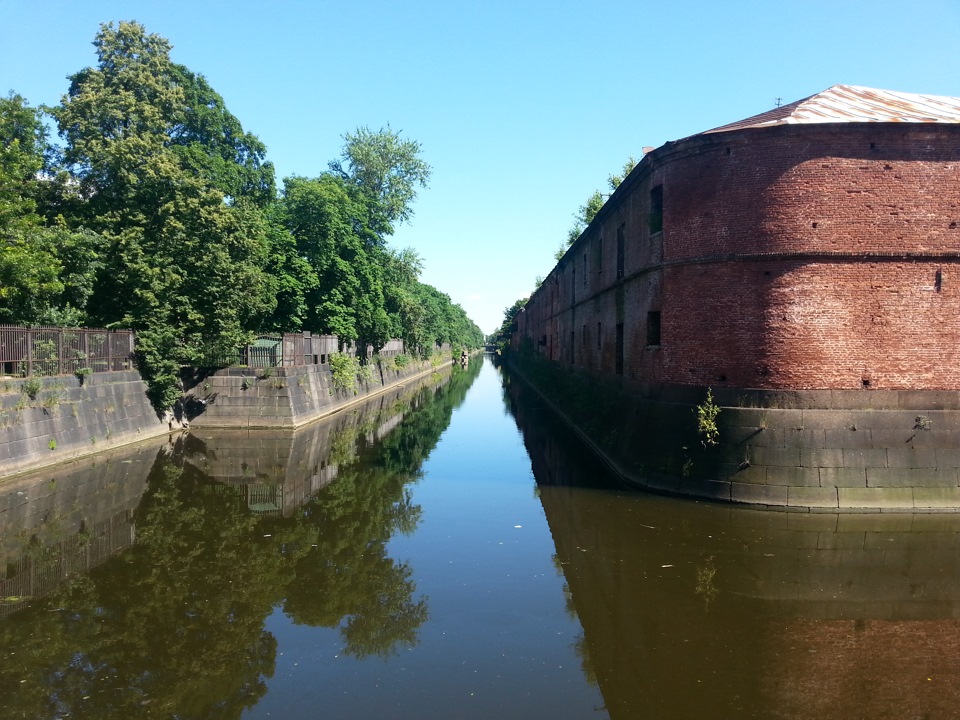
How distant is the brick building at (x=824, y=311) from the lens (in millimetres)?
12469

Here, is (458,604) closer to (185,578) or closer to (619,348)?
(185,578)

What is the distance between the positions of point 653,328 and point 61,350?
16033 millimetres

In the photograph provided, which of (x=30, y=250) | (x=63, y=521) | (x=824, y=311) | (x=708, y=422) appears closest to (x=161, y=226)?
(x=30, y=250)

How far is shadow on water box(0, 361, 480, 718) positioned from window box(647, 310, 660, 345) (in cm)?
713

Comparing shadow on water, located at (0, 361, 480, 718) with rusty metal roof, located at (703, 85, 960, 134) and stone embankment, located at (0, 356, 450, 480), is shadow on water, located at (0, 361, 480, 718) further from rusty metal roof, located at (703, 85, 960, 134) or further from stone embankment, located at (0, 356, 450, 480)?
rusty metal roof, located at (703, 85, 960, 134)

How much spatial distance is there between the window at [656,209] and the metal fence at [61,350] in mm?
16104

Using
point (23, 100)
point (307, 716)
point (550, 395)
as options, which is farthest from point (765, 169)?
point (23, 100)

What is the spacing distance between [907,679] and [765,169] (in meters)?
10.5

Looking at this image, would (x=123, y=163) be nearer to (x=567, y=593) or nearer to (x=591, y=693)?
(x=567, y=593)

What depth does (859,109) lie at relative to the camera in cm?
1441

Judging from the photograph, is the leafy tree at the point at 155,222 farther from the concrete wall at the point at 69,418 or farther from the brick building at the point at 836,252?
the brick building at the point at 836,252

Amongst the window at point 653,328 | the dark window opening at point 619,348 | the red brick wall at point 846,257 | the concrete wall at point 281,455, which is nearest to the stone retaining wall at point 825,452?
the red brick wall at point 846,257

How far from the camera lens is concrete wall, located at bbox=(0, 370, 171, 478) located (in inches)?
563

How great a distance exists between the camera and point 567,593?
8.41 m
